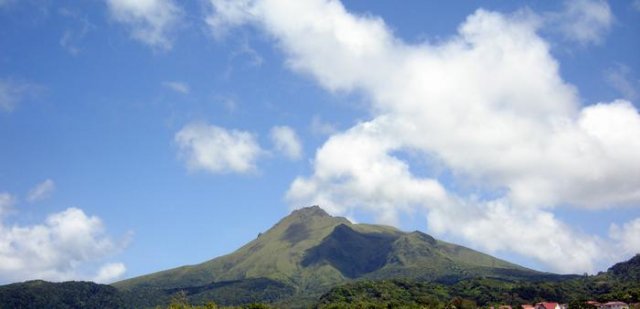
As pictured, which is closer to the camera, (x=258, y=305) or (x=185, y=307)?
(x=185, y=307)

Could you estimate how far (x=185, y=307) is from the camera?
16150cm

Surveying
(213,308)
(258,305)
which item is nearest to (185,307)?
(213,308)

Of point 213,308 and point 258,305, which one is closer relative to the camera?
point 213,308

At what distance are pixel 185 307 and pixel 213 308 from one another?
290 inches

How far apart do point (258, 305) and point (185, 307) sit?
37.3m

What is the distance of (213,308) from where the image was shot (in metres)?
162

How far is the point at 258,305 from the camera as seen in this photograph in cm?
19438

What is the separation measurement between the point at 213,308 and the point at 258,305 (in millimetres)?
34517

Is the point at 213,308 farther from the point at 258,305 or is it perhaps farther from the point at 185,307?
the point at 258,305
